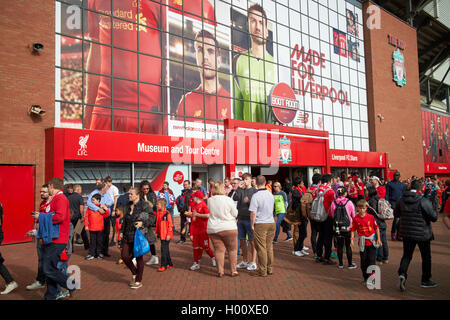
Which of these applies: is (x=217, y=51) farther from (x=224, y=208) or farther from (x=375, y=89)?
(x=375, y=89)

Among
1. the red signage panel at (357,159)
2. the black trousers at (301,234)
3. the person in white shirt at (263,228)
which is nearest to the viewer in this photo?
the person in white shirt at (263,228)

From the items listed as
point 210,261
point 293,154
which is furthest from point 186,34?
point 210,261

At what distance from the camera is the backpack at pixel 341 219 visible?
21.3 ft

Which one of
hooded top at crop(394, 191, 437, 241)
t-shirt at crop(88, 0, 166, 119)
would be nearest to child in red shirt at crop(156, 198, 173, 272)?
hooded top at crop(394, 191, 437, 241)

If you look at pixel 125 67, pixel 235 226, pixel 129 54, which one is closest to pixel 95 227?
pixel 235 226

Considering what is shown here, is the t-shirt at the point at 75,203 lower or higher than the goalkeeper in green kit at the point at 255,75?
lower

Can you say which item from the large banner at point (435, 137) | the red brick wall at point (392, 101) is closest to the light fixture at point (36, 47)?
the red brick wall at point (392, 101)

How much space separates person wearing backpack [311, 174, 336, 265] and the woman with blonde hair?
85.8 inches

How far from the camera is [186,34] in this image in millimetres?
18562

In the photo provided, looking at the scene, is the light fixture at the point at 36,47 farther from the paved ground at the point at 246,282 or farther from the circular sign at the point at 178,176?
the paved ground at the point at 246,282

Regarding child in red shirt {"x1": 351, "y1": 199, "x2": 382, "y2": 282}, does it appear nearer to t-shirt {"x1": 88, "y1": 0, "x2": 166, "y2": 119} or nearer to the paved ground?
the paved ground

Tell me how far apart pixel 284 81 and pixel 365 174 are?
1292cm

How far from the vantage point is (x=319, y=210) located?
717 cm

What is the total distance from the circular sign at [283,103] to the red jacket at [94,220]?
15.1 m
